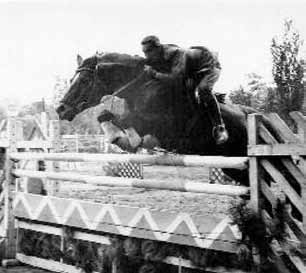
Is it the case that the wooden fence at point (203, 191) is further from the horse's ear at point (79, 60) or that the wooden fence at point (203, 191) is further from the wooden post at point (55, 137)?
the horse's ear at point (79, 60)

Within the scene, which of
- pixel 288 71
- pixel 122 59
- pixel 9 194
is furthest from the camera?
pixel 288 71

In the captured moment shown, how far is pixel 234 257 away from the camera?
170 inches

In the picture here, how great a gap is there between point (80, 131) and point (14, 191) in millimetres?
40437

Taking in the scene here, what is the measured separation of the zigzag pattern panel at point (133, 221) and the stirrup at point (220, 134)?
0.71 m

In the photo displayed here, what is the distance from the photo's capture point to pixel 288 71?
1212cm

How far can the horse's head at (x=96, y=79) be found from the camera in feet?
16.6

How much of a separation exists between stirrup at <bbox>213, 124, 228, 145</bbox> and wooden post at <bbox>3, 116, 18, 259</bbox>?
3.33m

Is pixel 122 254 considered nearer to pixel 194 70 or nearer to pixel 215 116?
pixel 215 116

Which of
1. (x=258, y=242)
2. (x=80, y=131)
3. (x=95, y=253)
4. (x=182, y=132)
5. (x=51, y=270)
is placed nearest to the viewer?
(x=258, y=242)

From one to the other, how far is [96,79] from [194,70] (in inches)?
39.4

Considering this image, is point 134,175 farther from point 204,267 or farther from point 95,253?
point 204,267

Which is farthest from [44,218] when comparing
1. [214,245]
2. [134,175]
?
[134,175]

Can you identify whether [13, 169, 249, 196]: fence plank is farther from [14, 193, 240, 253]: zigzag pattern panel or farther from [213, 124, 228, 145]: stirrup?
[213, 124, 228, 145]: stirrup

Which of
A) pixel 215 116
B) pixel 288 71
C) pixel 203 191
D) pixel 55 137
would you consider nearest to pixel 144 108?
pixel 215 116
